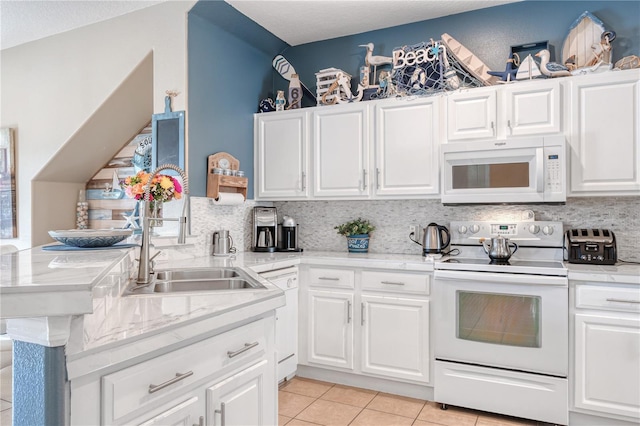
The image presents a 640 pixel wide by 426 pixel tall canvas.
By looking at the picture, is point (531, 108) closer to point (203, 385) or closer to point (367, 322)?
point (367, 322)

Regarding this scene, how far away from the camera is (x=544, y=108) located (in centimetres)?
280

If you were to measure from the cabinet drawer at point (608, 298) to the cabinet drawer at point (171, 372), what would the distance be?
6.32 ft

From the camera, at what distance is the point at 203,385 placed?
1.32m

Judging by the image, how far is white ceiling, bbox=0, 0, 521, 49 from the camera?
3.21 m

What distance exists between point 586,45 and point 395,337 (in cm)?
235

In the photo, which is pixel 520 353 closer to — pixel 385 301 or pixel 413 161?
pixel 385 301

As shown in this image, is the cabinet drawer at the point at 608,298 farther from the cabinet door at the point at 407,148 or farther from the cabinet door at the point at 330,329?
the cabinet door at the point at 330,329

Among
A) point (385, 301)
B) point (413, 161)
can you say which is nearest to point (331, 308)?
point (385, 301)

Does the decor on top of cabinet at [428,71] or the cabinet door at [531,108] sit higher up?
the decor on top of cabinet at [428,71]

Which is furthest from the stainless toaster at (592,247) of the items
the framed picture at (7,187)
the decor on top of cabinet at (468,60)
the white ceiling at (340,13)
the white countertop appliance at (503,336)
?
the framed picture at (7,187)

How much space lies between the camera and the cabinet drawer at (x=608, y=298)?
2.35m

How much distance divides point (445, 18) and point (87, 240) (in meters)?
3.06

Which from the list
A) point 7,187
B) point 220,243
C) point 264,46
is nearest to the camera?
point 220,243

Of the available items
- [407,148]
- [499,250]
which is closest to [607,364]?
[499,250]
